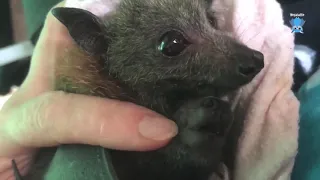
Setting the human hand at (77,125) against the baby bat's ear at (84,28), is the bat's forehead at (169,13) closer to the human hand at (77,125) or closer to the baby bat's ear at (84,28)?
the baby bat's ear at (84,28)

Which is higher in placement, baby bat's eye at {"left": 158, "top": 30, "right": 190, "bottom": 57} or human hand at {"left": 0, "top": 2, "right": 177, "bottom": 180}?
baby bat's eye at {"left": 158, "top": 30, "right": 190, "bottom": 57}

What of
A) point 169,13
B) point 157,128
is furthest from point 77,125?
point 169,13

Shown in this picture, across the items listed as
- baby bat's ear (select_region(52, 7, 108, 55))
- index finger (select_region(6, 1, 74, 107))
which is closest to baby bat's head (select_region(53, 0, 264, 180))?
baby bat's ear (select_region(52, 7, 108, 55))

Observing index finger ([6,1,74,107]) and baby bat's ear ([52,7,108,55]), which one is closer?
baby bat's ear ([52,7,108,55])

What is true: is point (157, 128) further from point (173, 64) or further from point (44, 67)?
point (44, 67)

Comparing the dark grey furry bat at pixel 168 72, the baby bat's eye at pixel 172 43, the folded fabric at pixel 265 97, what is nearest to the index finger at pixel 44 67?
the dark grey furry bat at pixel 168 72

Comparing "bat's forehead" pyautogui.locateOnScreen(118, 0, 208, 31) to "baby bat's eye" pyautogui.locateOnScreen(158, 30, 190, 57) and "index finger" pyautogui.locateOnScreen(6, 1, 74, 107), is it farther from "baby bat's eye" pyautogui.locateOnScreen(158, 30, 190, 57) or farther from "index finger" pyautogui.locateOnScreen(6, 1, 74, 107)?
"index finger" pyautogui.locateOnScreen(6, 1, 74, 107)
